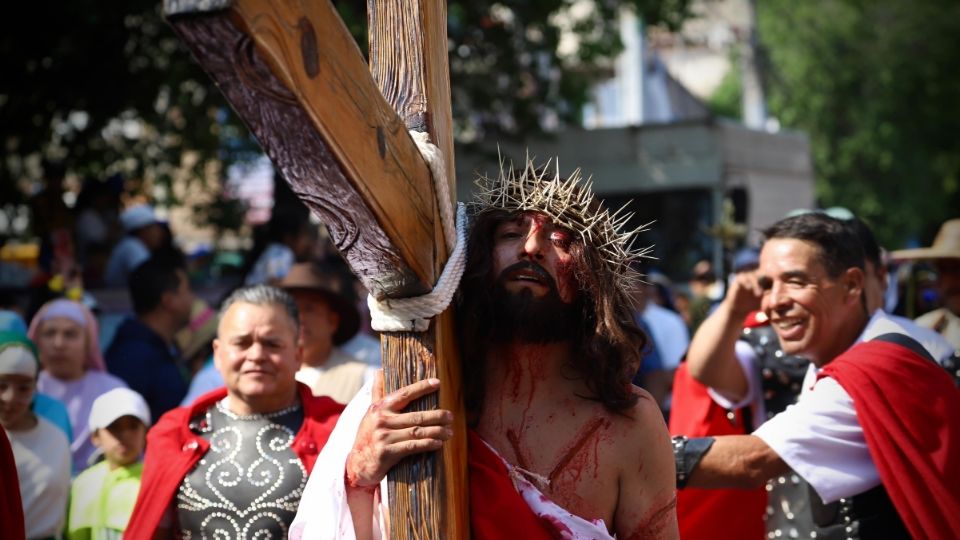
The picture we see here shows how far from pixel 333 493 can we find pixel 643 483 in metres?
0.79

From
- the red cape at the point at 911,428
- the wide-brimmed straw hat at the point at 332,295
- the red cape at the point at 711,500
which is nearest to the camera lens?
the red cape at the point at 911,428

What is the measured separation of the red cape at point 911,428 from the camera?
3.43 metres

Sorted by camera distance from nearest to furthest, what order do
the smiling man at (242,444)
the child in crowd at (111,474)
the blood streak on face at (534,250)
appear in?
1. the blood streak on face at (534,250)
2. the smiling man at (242,444)
3. the child in crowd at (111,474)

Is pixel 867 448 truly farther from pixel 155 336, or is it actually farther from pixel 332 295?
pixel 155 336

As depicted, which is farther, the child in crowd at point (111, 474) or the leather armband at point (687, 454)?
the child in crowd at point (111, 474)

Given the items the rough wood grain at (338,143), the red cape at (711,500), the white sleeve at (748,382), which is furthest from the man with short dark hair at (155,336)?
the rough wood grain at (338,143)

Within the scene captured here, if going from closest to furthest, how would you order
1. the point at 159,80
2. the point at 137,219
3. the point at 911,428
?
the point at 911,428
the point at 137,219
the point at 159,80

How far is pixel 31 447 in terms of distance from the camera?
15.4 feet

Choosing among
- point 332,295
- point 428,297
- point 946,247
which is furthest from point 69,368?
point 946,247

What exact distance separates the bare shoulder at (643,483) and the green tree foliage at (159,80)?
7371 millimetres

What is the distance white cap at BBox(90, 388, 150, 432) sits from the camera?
4730 millimetres

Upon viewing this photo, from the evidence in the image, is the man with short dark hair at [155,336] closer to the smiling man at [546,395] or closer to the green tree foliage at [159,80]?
the smiling man at [546,395]

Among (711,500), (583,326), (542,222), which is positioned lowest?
(711,500)

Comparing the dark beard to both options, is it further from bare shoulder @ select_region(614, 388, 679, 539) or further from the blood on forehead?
bare shoulder @ select_region(614, 388, 679, 539)
